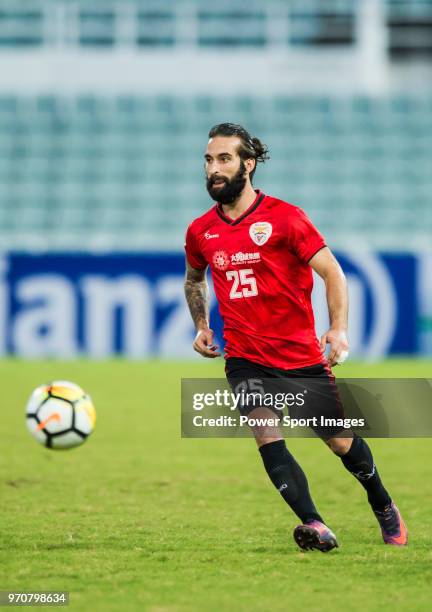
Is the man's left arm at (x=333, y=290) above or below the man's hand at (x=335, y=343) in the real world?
above

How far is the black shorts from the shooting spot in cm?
553

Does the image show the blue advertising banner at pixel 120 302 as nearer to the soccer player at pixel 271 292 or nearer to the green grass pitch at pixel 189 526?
the green grass pitch at pixel 189 526

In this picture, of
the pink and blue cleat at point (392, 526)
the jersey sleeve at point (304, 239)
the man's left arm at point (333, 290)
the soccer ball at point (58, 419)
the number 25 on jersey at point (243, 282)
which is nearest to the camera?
the man's left arm at point (333, 290)

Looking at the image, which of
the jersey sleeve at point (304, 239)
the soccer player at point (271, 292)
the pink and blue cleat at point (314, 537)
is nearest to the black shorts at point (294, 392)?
the soccer player at point (271, 292)

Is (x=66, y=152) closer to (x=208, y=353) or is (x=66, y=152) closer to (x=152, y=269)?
(x=152, y=269)

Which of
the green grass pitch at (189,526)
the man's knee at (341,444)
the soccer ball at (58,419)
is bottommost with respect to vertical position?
the green grass pitch at (189,526)

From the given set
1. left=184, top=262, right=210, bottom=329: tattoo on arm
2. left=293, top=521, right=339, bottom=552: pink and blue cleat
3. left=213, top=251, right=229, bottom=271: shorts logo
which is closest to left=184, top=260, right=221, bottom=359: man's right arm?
left=184, top=262, right=210, bottom=329: tattoo on arm

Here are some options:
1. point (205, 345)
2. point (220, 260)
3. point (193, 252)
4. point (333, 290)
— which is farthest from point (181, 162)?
point (333, 290)

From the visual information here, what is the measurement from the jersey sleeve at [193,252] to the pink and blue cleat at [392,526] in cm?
148

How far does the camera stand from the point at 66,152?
72.6 ft

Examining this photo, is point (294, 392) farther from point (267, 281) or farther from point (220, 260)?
point (220, 260)

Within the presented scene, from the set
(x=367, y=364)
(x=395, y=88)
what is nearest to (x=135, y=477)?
(x=367, y=364)

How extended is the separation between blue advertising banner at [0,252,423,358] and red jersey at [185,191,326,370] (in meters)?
10.8

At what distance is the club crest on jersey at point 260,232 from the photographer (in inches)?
217
